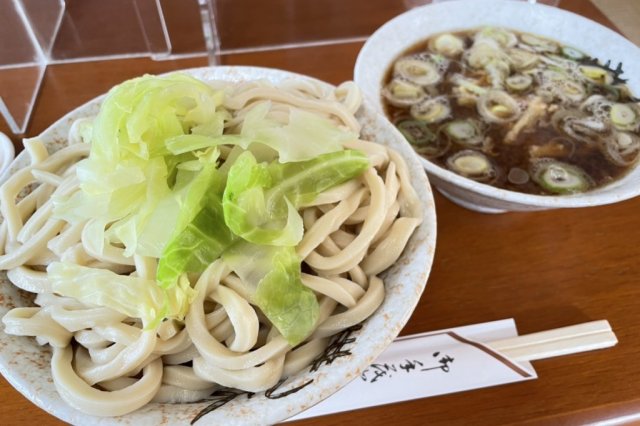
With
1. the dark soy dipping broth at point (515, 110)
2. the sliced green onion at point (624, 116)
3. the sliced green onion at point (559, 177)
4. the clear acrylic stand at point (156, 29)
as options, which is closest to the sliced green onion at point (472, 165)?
the dark soy dipping broth at point (515, 110)

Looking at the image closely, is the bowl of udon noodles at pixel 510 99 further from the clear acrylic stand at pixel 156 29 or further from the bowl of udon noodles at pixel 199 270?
the clear acrylic stand at pixel 156 29

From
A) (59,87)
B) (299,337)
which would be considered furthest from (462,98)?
(59,87)

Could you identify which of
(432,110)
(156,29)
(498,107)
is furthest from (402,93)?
(156,29)

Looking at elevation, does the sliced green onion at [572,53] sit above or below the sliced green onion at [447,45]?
below

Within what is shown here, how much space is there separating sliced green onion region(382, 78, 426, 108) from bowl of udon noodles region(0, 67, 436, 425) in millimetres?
588

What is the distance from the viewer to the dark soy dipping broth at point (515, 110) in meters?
1.46

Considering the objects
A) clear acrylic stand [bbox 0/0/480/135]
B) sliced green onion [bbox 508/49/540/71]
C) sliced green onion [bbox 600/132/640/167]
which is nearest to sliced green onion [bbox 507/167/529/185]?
sliced green onion [bbox 600/132/640/167]

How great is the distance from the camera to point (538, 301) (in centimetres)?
136

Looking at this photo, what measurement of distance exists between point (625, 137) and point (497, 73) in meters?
0.49

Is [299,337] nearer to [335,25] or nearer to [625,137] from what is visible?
[625,137]

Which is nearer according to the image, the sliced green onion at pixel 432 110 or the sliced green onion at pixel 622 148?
the sliced green onion at pixel 622 148

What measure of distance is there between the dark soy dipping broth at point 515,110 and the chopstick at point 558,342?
15.6 inches

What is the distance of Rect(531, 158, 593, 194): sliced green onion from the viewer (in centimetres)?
139

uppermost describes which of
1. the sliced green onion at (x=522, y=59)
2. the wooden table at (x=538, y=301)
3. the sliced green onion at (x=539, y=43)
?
the sliced green onion at (x=539, y=43)
